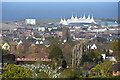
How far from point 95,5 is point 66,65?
2441 cm

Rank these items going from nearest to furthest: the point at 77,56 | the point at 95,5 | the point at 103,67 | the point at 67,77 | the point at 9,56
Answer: the point at 67,77
the point at 103,67
the point at 77,56
the point at 9,56
the point at 95,5

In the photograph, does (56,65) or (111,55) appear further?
(111,55)

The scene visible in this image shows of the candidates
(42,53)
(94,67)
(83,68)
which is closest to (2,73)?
(83,68)

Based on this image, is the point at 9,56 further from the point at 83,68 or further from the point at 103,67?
the point at 103,67

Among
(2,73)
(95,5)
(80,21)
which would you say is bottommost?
(2,73)

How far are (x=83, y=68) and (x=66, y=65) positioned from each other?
491 millimetres

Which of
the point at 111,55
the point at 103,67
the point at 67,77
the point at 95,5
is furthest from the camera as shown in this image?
the point at 95,5

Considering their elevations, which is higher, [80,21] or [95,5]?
[95,5]

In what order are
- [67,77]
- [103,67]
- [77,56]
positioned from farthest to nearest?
[77,56], [103,67], [67,77]

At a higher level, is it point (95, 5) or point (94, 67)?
point (95, 5)

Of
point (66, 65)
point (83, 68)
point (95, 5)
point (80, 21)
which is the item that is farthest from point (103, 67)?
point (95, 5)

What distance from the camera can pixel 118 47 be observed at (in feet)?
20.4

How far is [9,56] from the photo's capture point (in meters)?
5.23

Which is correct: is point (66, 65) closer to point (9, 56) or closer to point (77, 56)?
point (77, 56)
